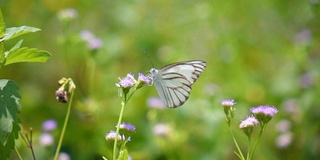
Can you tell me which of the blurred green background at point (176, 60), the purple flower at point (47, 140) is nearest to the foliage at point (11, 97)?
the purple flower at point (47, 140)

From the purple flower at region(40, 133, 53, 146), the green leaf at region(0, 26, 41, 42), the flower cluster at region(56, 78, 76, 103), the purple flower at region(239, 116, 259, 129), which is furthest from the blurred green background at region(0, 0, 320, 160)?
the purple flower at region(239, 116, 259, 129)

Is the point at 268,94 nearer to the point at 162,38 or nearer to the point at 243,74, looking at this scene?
the point at 243,74

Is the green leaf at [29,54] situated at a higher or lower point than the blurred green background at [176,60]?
lower

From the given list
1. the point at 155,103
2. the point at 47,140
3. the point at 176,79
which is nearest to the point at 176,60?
the point at 155,103

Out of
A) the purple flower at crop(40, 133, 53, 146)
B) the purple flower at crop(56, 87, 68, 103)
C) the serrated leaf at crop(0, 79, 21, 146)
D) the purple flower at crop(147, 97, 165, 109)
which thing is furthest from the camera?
the purple flower at crop(147, 97, 165, 109)

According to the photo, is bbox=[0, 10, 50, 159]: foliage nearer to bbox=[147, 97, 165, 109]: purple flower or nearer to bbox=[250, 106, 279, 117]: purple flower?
bbox=[250, 106, 279, 117]: purple flower

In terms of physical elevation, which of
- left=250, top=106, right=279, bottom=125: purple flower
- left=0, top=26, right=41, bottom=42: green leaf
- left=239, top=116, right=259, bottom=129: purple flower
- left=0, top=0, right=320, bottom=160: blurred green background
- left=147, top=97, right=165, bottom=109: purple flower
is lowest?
left=239, top=116, right=259, bottom=129: purple flower

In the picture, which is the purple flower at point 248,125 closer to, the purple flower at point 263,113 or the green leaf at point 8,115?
the purple flower at point 263,113

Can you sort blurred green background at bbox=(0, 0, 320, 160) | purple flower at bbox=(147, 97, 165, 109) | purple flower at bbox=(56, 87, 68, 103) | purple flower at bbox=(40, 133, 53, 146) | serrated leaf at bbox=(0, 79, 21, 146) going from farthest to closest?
blurred green background at bbox=(0, 0, 320, 160) → purple flower at bbox=(147, 97, 165, 109) → purple flower at bbox=(40, 133, 53, 146) → purple flower at bbox=(56, 87, 68, 103) → serrated leaf at bbox=(0, 79, 21, 146)
